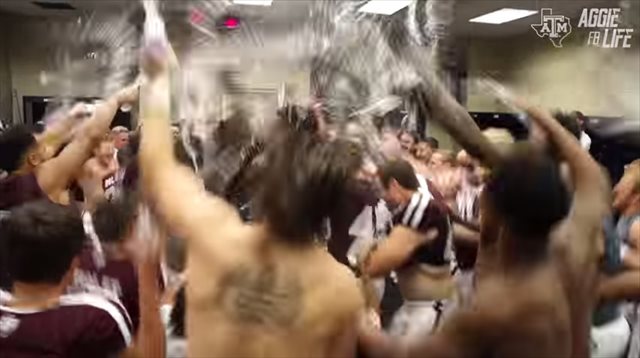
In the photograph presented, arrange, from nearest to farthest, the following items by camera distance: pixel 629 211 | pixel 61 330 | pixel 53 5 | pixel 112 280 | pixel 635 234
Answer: pixel 61 330, pixel 112 280, pixel 635 234, pixel 629 211, pixel 53 5

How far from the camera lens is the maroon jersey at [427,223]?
2.47 m

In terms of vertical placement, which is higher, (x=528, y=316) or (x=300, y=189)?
(x=300, y=189)

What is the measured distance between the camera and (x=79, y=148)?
7.10 feet

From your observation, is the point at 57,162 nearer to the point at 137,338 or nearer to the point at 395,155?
the point at 137,338

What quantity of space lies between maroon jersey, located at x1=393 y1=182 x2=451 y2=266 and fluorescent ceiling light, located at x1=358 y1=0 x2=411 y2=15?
636 millimetres

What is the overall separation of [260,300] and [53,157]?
123cm

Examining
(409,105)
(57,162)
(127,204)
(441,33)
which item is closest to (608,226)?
(409,105)

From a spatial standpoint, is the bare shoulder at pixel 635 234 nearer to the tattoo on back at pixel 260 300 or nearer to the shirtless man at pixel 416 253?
the shirtless man at pixel 416 253

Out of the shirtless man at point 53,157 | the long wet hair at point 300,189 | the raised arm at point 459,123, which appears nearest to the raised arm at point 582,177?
the raised arm at point 459,123

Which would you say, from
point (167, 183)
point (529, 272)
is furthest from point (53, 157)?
point (529, 272)

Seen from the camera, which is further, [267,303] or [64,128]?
[64,128]

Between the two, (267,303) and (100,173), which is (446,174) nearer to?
(100,173)

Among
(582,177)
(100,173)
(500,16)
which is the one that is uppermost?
(500,16)

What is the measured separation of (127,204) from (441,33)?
50.6 inches
